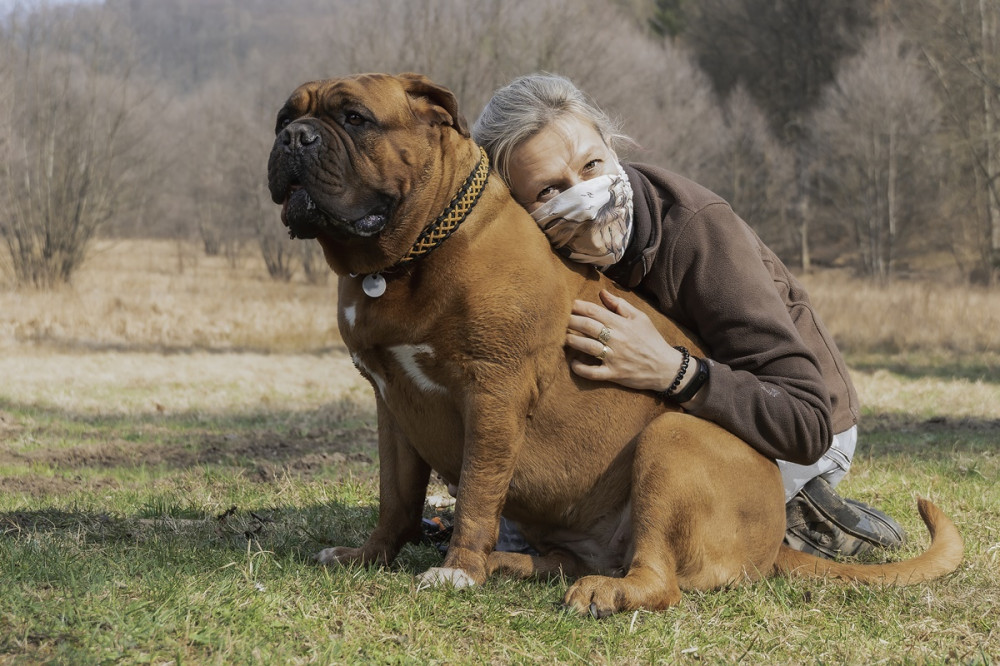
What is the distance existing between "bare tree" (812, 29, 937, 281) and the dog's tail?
104ft

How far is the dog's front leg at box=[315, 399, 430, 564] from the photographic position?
11.5ft

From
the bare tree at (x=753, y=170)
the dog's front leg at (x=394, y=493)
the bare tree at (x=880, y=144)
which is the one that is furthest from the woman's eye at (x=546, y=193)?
the bare tree at (x=753, y=170)

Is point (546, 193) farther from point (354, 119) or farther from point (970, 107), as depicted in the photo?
point (970, 107)

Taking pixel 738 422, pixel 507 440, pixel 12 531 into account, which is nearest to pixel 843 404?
pixel 738 422

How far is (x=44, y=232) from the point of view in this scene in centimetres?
2173

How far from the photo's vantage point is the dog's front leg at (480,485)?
306 centimetres

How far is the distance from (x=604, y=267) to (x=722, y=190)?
1391 inches

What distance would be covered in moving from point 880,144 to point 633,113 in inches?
583

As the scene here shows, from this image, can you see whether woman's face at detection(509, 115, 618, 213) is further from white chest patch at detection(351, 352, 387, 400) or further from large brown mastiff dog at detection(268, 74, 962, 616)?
white chest patch at detection(351, 352, 387, 400)

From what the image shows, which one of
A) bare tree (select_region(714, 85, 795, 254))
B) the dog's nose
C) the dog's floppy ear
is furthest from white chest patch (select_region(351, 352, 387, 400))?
bare tree (select_region(714, 85, 795, 254))

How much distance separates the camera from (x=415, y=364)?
3.08 meters

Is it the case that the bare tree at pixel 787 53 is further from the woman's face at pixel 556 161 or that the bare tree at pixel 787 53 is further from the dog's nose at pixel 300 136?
the dog's nose at pixel 300 136

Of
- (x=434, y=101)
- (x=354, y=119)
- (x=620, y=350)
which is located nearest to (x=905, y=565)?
(x=620, y=350)

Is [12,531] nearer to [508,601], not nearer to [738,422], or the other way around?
[508,601]
